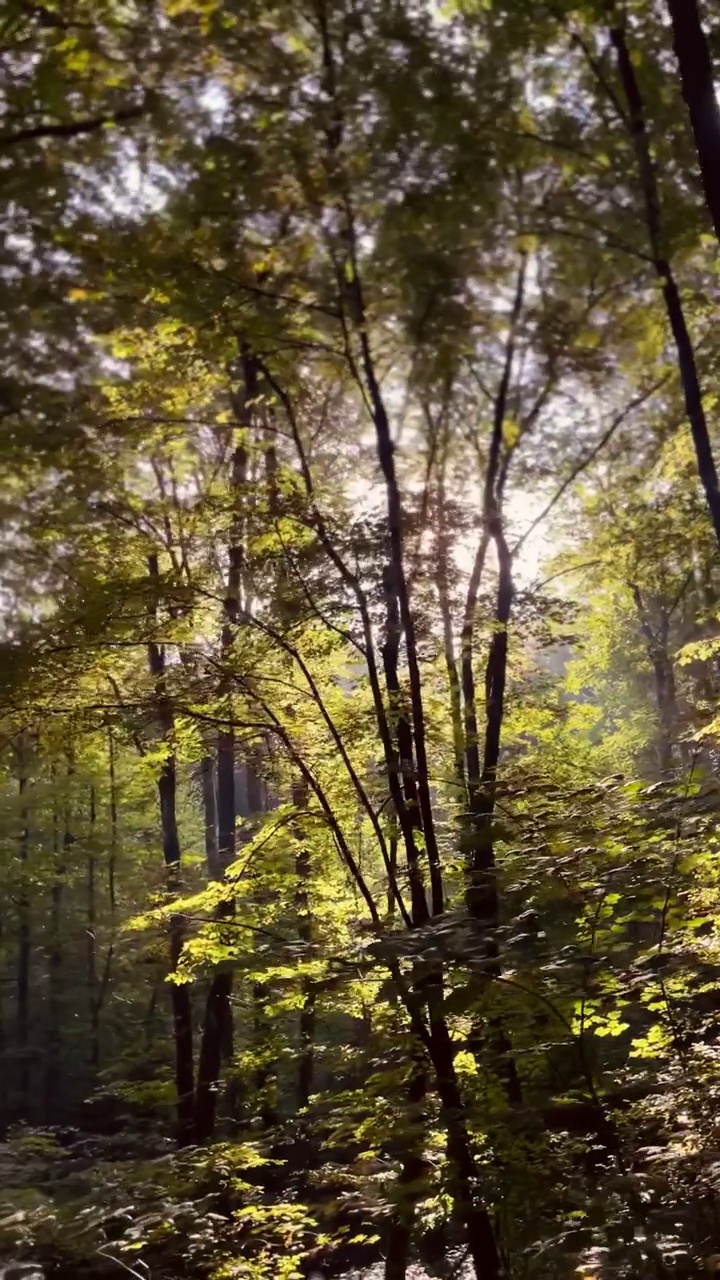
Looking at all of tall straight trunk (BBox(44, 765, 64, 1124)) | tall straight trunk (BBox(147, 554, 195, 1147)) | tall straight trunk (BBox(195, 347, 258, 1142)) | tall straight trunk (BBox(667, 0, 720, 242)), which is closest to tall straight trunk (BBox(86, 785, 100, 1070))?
tall straight trunk (BBox(44, 765, 64, 1124))

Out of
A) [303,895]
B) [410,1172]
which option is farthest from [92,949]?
[410,1172]

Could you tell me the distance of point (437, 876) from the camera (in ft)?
15.4

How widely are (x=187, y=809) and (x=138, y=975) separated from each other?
548cm

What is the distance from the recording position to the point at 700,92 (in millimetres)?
3816

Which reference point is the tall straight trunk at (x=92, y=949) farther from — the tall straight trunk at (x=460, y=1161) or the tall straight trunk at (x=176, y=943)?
the tall straight trunk at (x=460, y=1161)

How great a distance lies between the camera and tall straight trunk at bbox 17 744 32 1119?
17.2 metres

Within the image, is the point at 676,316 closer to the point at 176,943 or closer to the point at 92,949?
the point at 176,943

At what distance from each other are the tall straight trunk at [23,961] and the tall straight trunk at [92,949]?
4.24 feet

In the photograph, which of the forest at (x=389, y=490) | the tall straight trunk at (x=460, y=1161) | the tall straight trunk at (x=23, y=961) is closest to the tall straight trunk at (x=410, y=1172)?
the forest at (x=389, y=490)

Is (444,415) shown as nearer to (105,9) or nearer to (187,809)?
(105,9)

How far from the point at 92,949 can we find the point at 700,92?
19241mm

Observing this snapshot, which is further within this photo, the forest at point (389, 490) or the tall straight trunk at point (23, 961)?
the tall straight trunk at point (23, 961)

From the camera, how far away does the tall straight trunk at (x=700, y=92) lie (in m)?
3.75

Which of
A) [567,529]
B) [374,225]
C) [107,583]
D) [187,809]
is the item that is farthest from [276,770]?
[187,809]
